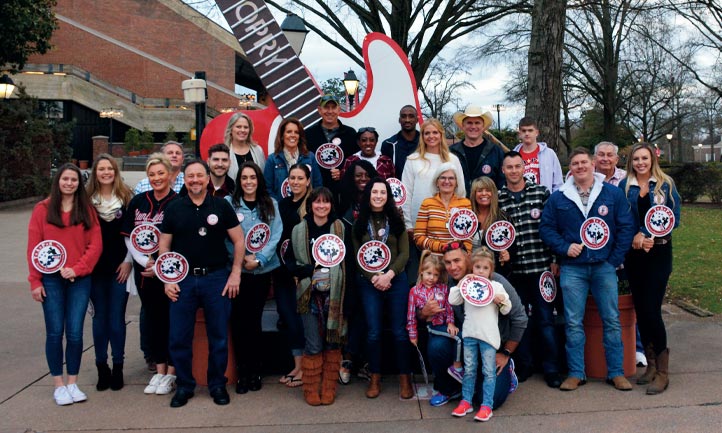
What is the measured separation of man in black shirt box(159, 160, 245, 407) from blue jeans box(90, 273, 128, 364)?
610 mm

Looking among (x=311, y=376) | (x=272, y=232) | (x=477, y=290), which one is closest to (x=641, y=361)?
(x=477, y=290)

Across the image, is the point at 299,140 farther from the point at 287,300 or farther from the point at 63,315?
the point at 63,315

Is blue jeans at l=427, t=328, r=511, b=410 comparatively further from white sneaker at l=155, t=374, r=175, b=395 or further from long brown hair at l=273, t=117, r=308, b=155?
long brown hair at l=273, t=117, r=308, b=155

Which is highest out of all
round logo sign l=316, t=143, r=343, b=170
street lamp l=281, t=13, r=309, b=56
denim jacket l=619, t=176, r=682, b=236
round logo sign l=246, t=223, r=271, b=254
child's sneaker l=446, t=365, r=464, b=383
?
street lamp l=281, t=13, r=309, b=56

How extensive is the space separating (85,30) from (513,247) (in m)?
42.0

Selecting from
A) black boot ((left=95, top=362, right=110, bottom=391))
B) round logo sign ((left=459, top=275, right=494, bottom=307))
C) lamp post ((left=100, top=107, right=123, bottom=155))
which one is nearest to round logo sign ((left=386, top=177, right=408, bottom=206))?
round logo sign ((left=459, top=275, right=494, bottom=307))

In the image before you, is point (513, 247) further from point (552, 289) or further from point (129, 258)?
point (129, 258)

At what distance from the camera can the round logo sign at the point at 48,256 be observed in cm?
484

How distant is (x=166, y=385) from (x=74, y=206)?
1.62m

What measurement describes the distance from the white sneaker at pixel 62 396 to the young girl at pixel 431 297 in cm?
270

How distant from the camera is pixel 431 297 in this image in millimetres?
Answer: 4945

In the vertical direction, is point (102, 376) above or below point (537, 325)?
below

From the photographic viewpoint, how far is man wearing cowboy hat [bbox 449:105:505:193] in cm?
630

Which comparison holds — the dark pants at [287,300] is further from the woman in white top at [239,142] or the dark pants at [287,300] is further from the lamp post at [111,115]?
the lamp post at [111,115]
